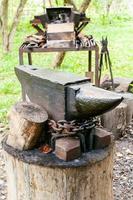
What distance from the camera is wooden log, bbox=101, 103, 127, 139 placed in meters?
2.87

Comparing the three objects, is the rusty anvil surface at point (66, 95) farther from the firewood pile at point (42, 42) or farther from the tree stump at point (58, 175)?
the firewood pile at point (42, 42)

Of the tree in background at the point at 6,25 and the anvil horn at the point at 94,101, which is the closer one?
the anvil horn at the point at 94,101

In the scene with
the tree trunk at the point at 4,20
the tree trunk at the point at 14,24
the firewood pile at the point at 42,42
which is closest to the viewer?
the firewood pile at the point at 42,42

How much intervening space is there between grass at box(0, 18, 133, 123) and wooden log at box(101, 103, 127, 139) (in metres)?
1.11

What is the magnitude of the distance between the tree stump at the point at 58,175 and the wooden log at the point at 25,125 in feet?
0.13

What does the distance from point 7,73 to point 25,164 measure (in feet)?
12.7

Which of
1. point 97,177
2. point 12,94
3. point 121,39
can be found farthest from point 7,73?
point 97,177

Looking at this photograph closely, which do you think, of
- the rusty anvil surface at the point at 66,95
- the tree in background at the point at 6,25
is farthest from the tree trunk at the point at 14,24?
the rusty anvil surface at the point at 66,95

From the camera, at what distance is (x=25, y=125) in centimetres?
141

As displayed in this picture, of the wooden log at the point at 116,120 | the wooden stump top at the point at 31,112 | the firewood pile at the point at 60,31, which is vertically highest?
the firewood pile at the point at 60,31

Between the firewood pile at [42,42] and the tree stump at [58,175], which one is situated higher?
the firewood pile at [42,42]

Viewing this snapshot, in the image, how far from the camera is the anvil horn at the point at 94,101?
1.27m

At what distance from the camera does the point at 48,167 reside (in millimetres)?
1349

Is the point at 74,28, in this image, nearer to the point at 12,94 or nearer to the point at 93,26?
the point at 12,94
